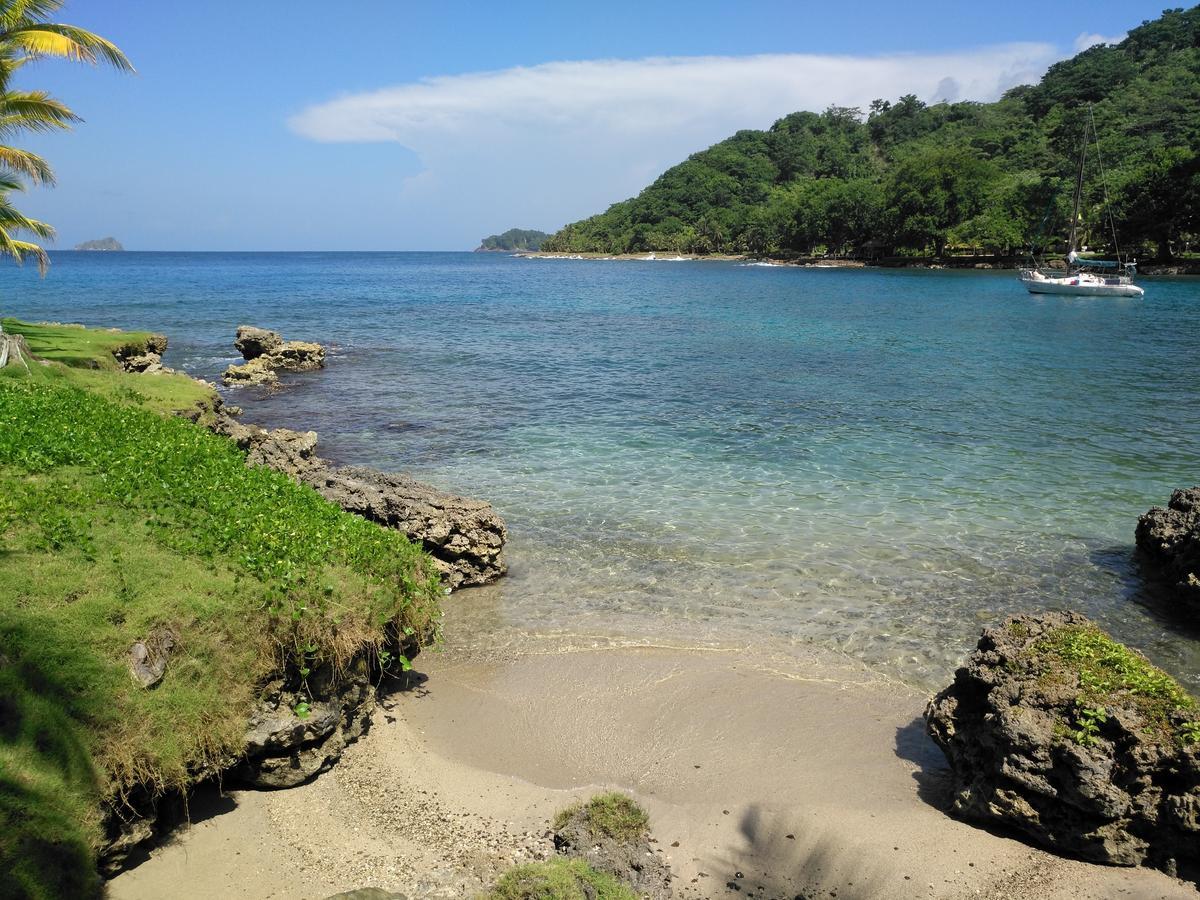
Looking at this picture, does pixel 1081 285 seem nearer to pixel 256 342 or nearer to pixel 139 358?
pixel 256 342

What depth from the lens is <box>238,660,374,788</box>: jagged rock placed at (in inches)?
255

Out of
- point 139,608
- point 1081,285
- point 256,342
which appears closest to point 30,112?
point 256,342

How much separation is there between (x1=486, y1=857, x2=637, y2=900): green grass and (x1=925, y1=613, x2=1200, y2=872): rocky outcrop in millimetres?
3270

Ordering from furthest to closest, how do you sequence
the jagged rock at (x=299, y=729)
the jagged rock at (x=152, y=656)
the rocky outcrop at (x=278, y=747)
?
the jagged rock at (x=299, y=729) → the jagged rock at (x=152, y=656) → the rocky outcrop at (x=278, y=747)

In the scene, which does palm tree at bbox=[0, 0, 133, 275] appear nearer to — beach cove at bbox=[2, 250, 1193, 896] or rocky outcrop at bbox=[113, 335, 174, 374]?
rocky outcrop at bbox=[113, 335, 174, 374]

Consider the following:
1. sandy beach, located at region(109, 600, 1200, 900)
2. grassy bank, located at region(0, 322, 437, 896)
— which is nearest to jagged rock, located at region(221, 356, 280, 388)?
grassy bank, located at region(0, 322, 437, 896)

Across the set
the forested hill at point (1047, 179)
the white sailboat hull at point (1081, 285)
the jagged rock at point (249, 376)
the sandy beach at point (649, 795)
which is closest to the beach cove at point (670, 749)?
the sandy beach at point (649, 795)

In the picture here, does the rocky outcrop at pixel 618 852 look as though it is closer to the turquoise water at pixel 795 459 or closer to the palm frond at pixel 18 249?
the turquoise water at pixel 795 459

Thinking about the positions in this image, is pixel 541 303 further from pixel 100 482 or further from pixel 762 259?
pixel 762 259

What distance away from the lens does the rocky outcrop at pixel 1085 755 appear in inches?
231

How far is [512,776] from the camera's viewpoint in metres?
7.11

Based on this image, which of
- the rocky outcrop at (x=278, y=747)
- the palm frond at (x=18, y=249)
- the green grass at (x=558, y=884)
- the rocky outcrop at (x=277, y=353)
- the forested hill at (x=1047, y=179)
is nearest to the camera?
the green grass at (x=558, y=884)

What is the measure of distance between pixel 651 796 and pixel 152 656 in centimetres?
440

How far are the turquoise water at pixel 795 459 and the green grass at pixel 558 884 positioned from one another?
4823 mm
